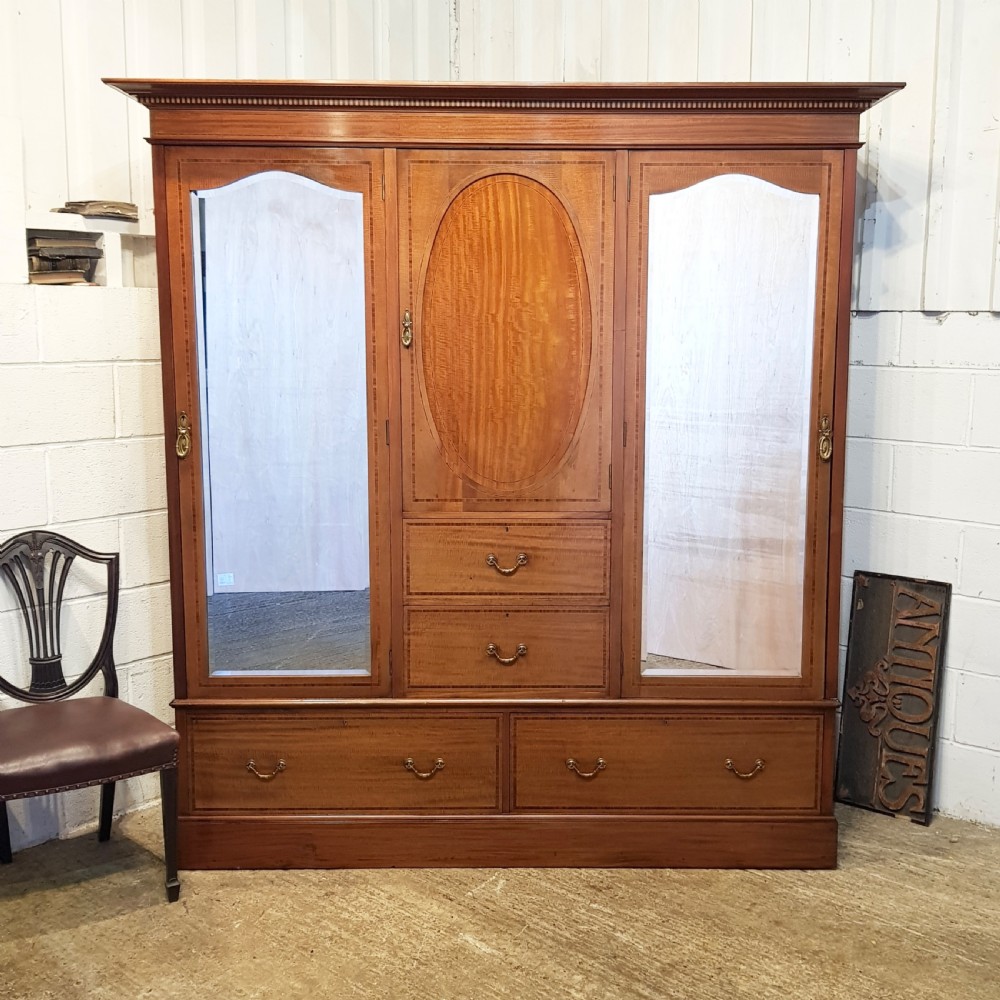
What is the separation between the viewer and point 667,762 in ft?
8.72

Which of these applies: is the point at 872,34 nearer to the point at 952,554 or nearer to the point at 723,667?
the point at 952,554

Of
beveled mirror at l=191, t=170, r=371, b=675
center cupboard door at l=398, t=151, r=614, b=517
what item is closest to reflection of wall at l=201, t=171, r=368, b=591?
beveled mirror at l=191, t=170, r=371, b=675

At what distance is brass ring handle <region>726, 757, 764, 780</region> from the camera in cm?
265

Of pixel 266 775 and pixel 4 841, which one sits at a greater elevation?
pixel 266 775

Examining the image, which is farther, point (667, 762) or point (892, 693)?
point (892, 693)

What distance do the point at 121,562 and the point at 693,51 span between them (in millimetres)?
2086

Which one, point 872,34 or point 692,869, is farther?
point 872,34

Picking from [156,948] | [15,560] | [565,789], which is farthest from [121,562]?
[565,789]

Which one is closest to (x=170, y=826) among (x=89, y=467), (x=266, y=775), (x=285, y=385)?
(x=266, y=775)

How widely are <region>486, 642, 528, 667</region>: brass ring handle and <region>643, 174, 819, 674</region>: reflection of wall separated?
0.29 metres

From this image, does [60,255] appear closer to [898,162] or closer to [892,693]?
[898,162]

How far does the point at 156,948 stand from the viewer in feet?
7.57

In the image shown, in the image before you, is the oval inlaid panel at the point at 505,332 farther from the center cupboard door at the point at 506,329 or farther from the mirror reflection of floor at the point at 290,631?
the mirror reflection of floor at the point at 290,631

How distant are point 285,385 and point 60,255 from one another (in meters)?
0.68
